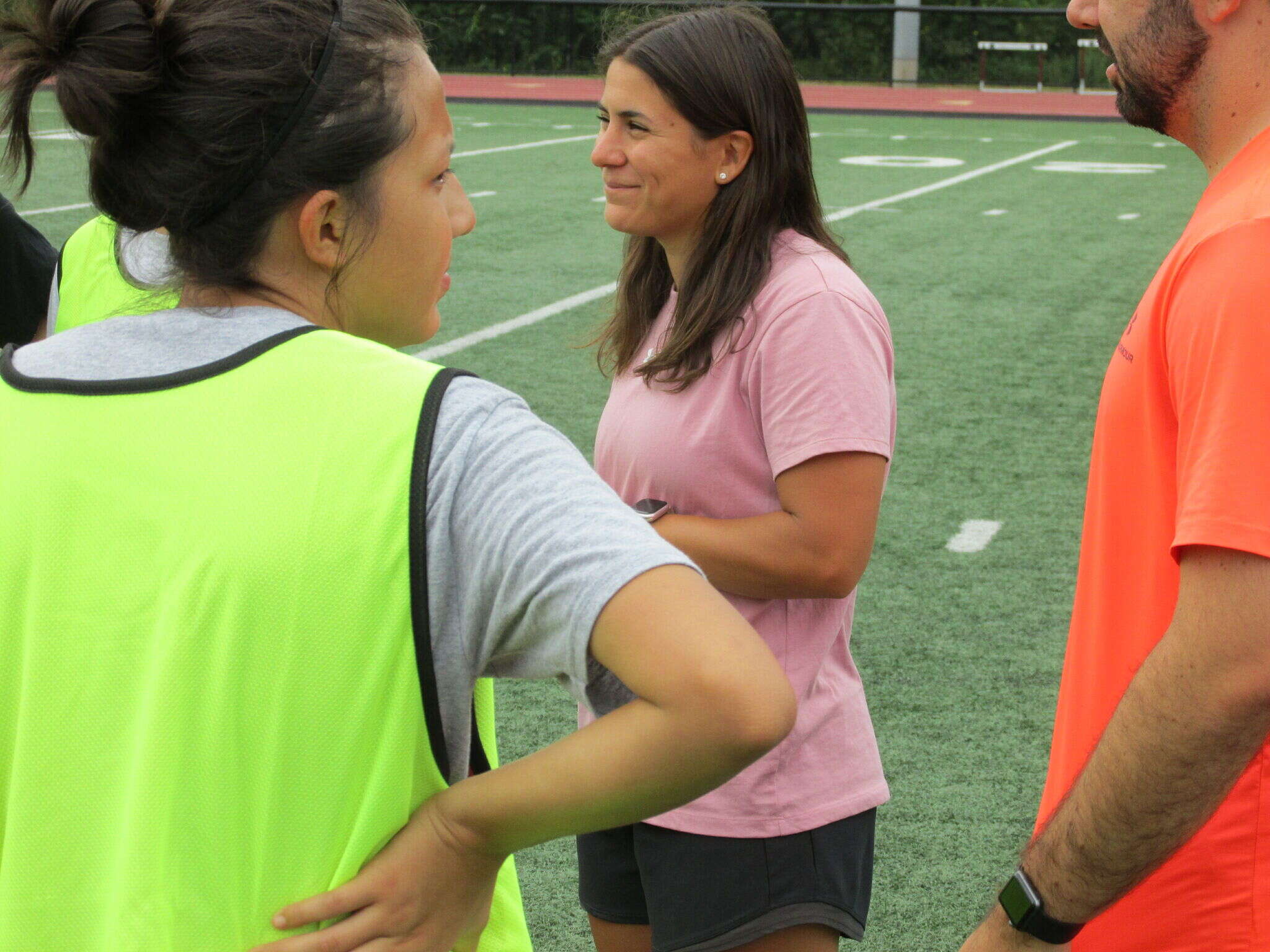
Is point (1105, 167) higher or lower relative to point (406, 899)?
lower

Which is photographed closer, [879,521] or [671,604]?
[671,604]

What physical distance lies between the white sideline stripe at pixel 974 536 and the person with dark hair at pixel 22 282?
3260 mm

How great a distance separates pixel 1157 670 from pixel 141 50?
3.52ft

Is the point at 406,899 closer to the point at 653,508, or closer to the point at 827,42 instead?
the point at 653,508

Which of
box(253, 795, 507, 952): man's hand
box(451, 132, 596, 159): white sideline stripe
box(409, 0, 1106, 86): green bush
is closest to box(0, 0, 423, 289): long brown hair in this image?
box(253, 795, 507, 952): man's hand

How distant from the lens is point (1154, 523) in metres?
1.52

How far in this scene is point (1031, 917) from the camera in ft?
4.99

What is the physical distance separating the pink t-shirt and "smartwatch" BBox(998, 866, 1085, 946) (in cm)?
58

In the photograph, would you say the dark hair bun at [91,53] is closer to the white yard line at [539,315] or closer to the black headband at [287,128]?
the black headband at [287,128]

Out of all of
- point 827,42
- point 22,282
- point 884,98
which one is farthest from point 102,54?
point 827,42

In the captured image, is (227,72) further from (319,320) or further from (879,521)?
(879,521)

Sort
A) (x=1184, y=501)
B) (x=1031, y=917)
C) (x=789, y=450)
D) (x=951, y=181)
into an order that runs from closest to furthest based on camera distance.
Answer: (x=1184, y=501)
(x=1031, y=917)
(x=789, y=450)
(x=951, y=181)

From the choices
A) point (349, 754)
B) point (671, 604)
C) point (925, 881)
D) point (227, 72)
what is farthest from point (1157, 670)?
point (925, 881)

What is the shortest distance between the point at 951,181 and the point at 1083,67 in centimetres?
1500
